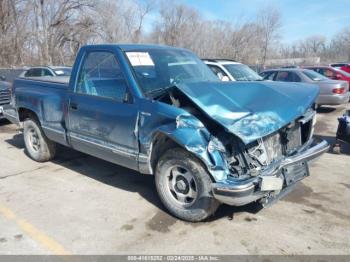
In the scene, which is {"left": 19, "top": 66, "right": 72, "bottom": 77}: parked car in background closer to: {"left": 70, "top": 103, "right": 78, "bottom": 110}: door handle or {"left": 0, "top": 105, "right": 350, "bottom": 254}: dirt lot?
{"left": 0, "top": 105, "right": 350, "bottom": 254}: dirt lot

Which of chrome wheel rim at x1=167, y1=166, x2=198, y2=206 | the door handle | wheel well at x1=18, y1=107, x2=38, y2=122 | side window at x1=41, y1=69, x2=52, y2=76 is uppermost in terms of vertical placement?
side window at x1=41, y1=69, x2=52, y2=76

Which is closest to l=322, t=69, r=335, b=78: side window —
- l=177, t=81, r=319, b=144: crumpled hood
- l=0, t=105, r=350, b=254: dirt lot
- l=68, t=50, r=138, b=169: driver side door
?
l=0, t=105, r=350, b=254: dirt lot

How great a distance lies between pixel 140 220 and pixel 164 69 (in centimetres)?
194

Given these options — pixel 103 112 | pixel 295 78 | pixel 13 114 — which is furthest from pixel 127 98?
pixel 295 78

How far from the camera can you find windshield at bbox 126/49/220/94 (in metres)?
4.12

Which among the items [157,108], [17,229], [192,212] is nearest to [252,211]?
[192,212]

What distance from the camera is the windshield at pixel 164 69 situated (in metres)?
4.12

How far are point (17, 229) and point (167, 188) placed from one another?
1.74m

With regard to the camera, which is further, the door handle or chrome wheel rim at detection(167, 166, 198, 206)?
the door handle

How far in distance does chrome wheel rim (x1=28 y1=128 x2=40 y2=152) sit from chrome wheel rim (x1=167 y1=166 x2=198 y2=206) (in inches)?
133

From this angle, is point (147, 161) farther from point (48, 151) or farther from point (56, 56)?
point (56, 56)

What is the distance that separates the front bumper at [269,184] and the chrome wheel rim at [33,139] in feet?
13.4

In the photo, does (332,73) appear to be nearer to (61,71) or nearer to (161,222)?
(61,71)

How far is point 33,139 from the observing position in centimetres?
627
